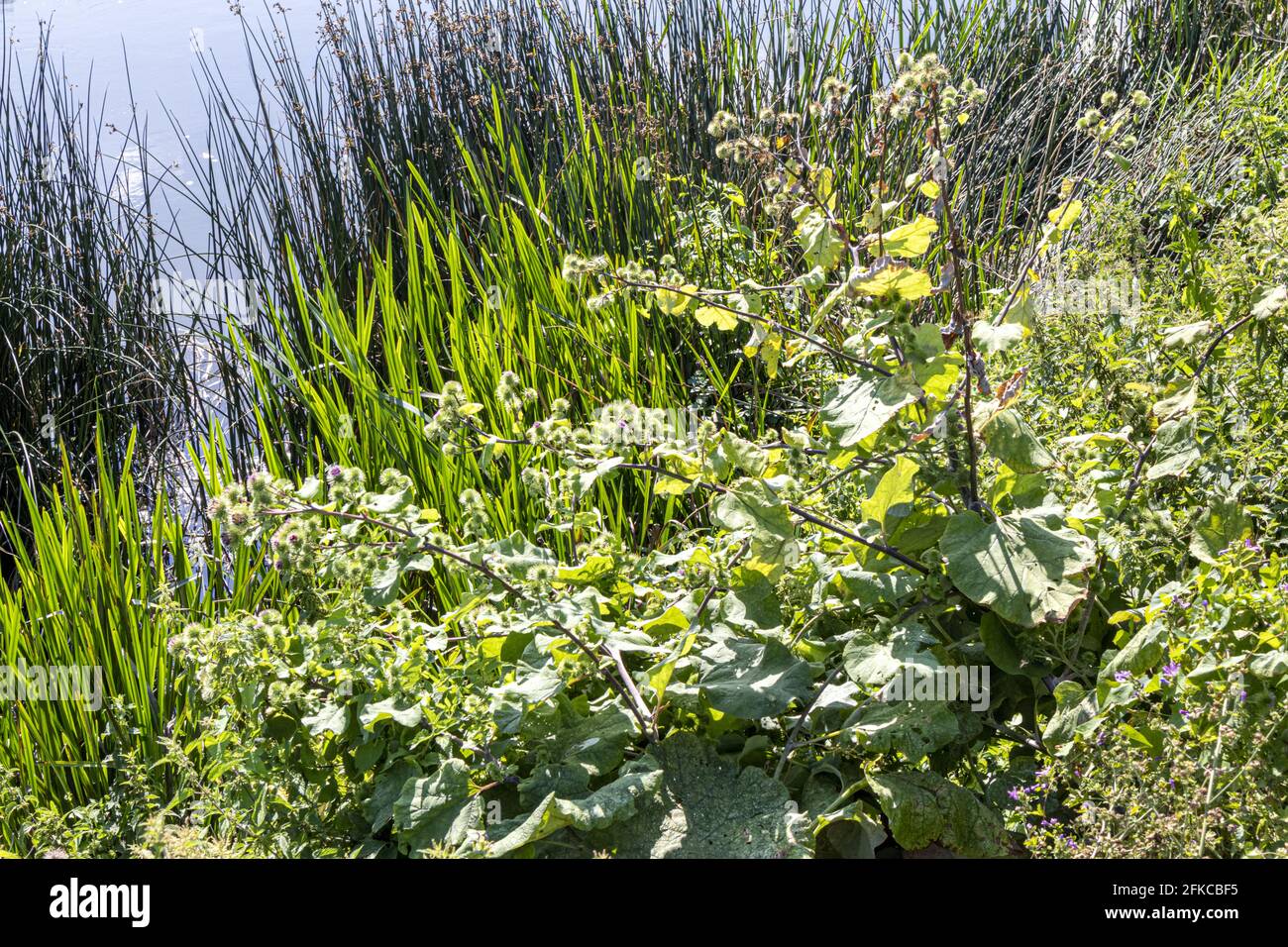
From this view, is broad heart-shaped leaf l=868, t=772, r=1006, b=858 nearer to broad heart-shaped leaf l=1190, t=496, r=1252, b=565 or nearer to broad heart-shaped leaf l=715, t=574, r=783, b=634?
broad heart-shaped leaf l=715, t=574, r=783, b=634

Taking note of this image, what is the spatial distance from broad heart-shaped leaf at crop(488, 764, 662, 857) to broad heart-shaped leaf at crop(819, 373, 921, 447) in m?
0.47

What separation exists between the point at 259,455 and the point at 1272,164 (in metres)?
2.71

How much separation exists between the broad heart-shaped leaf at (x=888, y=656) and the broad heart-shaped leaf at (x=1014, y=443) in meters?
0.24

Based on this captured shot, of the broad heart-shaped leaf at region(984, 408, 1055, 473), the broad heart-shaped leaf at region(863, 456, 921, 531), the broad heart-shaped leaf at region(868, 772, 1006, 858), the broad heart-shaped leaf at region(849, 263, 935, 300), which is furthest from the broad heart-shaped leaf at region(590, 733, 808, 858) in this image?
the broad heart-shaped leaf at region(849, 263, 935, 300)

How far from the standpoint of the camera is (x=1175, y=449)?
58.3 inches

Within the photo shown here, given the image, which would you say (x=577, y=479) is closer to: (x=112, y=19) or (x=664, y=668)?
(x=664, y=668)

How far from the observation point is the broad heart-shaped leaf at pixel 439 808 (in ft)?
4.25

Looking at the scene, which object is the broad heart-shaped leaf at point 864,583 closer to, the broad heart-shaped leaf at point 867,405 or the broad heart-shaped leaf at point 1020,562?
the broad heart-shaped leaf at point 1020,562

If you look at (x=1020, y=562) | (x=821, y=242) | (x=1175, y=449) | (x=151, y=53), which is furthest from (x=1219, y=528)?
(x=151, y=53)

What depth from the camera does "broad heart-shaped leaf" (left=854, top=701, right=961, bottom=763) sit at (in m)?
1.33

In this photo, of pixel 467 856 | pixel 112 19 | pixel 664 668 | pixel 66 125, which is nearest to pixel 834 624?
pixel 664 668

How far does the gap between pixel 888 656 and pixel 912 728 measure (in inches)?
3.7

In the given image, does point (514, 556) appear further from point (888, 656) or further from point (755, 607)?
point (888, 656)

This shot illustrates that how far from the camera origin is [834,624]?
1.61 metres
